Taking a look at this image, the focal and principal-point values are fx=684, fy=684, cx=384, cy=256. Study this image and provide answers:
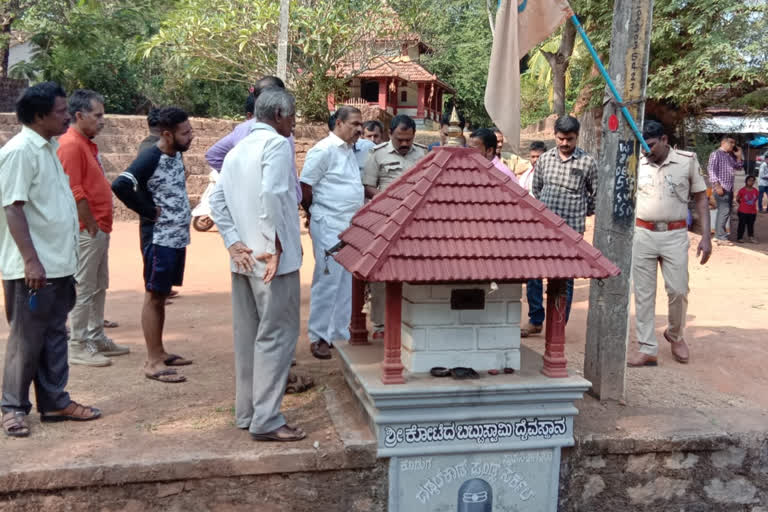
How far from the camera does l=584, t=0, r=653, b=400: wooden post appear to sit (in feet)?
13.1

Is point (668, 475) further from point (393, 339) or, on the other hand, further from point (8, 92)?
point (8, 92)

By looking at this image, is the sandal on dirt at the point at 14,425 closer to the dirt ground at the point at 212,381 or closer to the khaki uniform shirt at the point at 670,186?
the dirt ground at the point at 212,381

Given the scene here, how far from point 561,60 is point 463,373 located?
1346cm

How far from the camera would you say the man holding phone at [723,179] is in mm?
11266

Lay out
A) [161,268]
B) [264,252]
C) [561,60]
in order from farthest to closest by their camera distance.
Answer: [561,60], [161,268], [264,252]

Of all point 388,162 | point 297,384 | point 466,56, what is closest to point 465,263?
point 297,384

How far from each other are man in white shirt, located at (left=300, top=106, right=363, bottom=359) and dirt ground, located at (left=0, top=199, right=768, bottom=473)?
30 cm

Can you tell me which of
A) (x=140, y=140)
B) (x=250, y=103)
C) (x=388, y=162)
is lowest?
(x=388, y=162)

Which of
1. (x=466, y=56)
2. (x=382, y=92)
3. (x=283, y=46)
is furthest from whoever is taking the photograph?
(x=466, y=56)

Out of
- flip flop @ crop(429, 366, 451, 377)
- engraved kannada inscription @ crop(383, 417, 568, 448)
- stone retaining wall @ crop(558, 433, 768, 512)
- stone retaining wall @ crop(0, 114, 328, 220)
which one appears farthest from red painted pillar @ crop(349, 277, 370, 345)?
stone retaining wall @ crop(0, 114, 328, 220)

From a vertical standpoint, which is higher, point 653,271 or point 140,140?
point 140,140

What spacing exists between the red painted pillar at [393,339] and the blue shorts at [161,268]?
1.64 meters

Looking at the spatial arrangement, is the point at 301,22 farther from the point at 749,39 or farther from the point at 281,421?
the point at 281,421

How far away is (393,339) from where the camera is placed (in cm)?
331
